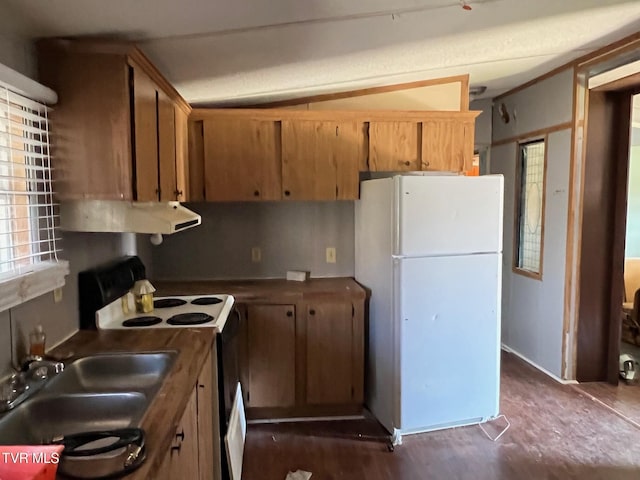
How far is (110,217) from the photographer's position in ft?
6.63

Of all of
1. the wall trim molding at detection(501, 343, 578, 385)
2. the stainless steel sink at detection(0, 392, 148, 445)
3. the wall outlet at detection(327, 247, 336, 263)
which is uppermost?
the wall outlet at detection(327, 247, 336, 263)

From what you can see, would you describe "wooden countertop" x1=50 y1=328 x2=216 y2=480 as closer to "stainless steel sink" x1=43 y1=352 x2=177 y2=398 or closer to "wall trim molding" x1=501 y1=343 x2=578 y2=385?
"stainless steel sink" x1=43 y1=352 x2=177 y2=398

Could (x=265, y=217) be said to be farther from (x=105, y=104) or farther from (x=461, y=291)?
(x=105, y=104)

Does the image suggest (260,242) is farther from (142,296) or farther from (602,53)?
(602,53)

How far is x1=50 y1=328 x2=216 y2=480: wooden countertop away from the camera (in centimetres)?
120

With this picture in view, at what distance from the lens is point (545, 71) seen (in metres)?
3.83

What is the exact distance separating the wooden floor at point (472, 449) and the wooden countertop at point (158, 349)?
959 mm

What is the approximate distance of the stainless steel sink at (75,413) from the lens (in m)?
1.49

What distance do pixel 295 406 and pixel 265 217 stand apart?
138 cm

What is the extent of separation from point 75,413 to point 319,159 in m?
2.19

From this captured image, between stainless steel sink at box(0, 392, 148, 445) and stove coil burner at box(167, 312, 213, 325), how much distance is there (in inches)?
31.3

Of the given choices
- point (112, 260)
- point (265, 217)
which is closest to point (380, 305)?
point (265, 217)

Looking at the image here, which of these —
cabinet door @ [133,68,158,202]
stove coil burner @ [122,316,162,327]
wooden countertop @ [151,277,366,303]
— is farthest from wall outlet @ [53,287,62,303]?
wooden countertop @ [151,277,366,303]

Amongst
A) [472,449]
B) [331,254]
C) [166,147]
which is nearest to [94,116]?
[166,147]
